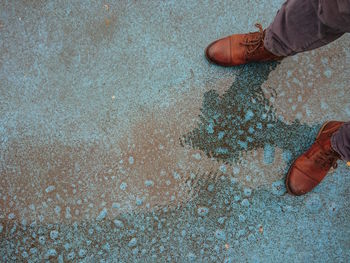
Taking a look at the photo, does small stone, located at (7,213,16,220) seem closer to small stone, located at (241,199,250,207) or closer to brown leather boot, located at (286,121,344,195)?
small stone, located at (241,199,250,207)

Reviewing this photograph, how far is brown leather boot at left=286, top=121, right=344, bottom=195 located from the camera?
1.11 metres

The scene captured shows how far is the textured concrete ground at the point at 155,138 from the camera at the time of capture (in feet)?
3.78

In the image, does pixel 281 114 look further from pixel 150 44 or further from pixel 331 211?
pixel 150 44

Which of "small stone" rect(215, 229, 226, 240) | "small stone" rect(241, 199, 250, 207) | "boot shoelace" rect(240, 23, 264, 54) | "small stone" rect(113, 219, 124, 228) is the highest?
"boot shoelace" rect(240, 23, 264, 54)

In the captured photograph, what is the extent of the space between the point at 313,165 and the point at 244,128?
0.30 m

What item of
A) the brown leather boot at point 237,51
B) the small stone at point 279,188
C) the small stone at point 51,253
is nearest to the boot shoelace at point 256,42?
the brown leather boot at point 237,51

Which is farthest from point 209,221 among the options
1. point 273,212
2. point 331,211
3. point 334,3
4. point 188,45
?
point 334,3

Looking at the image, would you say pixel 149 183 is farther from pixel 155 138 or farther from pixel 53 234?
pixel 53 234

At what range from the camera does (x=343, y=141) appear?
97 cm

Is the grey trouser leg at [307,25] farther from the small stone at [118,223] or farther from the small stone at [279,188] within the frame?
the small stone at [118,223]

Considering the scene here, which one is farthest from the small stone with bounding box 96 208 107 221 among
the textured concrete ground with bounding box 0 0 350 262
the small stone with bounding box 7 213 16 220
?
the small stone with bounding box 7 213 16 220

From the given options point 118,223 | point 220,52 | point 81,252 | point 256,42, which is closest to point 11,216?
point 81,252

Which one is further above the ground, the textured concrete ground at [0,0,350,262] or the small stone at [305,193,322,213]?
the textured concrete ground at [0,0,350,262]

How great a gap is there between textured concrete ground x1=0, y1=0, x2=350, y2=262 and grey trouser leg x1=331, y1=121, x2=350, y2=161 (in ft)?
0.65
